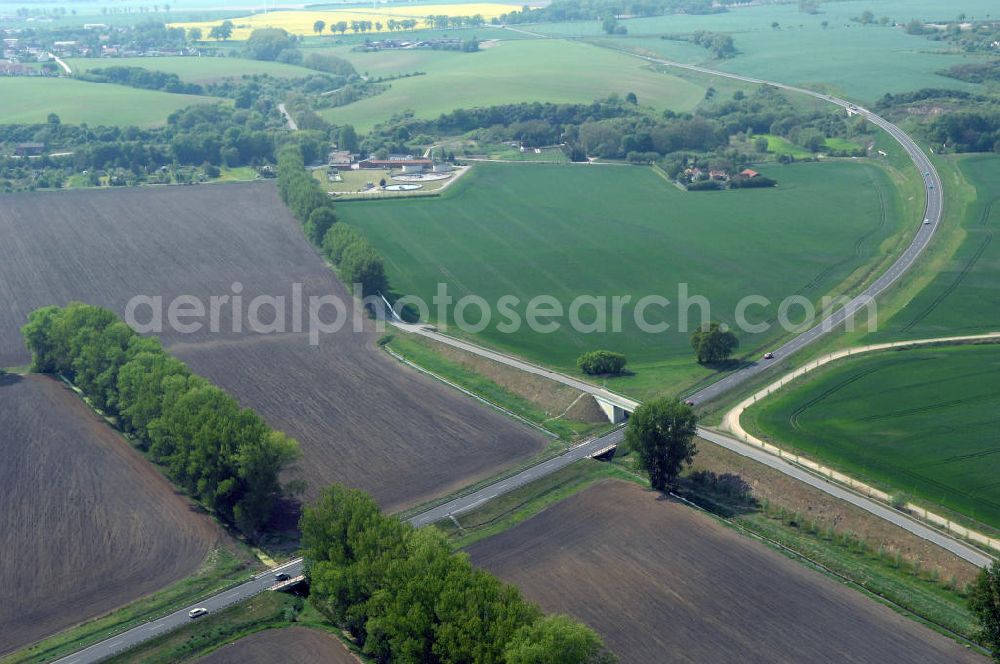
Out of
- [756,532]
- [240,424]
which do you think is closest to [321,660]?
[240,424]

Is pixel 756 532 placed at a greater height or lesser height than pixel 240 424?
lesser

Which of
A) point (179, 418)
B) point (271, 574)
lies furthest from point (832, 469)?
point (179, 418)

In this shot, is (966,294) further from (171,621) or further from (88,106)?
(88,106)

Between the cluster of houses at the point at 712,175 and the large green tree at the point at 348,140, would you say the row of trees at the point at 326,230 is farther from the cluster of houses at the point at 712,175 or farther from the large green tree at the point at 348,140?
the cluster of houses at the point at 712,175

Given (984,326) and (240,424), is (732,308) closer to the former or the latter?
(984,326)

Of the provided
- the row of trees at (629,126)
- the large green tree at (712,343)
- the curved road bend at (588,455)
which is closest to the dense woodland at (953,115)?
the row of trees at (629,126)
